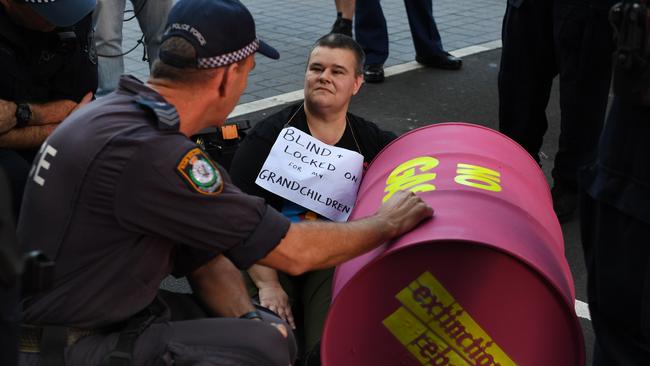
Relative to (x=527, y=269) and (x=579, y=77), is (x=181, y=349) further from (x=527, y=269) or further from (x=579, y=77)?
(x=579, y=77)

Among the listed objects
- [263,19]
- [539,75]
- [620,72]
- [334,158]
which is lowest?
[263,19]

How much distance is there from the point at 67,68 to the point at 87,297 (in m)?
1.55

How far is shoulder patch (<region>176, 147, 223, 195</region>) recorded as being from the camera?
205 centimetres

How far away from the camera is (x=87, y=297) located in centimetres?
210

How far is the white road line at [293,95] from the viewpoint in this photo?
5.74m

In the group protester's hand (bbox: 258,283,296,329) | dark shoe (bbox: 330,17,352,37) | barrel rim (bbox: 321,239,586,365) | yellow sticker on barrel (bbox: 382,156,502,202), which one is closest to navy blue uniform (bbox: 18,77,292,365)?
barrel rim (bbox: 321,239,586,365)

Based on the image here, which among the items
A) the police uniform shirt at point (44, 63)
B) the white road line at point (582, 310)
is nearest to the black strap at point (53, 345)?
the police uniform shirt at point (44, 63)

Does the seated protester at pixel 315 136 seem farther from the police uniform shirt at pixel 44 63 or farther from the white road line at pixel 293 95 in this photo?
the white road line at pixel 293 95

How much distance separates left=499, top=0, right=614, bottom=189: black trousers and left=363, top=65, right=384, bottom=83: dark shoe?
186 cm

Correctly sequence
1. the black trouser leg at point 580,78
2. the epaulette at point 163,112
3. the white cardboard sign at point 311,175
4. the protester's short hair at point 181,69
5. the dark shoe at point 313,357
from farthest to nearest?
the black trouser leg at point 580,78 < the white cardboard sign at point 311,175 < the dark shoe at point 313,357 < the protester's short hair at point 181,69 < the epaulette at point 163,112

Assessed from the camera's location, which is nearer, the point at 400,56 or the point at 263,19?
the point at 400,56

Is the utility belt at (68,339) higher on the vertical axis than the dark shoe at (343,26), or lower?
higher

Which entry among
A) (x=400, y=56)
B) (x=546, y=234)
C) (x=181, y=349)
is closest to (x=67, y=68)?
(x=181, y=349)

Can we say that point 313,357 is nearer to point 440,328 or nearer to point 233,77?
point 440,328
